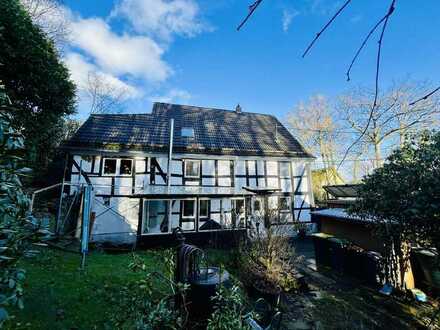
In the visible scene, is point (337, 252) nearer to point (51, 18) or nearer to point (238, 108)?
point (238, 108)

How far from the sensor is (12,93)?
336 inches

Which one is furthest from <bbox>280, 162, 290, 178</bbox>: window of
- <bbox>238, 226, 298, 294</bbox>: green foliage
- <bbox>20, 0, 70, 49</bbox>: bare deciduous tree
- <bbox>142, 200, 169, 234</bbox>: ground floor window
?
<bbox>20, 0, 70, 49</bbox>: bare deciduous tree

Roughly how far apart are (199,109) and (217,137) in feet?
13.4

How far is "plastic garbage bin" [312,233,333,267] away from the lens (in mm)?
8492

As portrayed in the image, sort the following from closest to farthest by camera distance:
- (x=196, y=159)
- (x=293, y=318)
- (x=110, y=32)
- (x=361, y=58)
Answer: (x=361, y=58)
(x=293, y=318)
(x=110, y=32)
(x=196, y=159)

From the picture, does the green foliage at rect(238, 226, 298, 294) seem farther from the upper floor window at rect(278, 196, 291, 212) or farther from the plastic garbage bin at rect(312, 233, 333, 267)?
the upper floor window at rect(278, 196, 291, 212)

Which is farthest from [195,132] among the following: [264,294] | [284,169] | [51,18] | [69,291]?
[51,18]

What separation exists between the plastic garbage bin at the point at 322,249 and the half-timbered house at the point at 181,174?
4.86 feet

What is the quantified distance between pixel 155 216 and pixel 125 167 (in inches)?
124

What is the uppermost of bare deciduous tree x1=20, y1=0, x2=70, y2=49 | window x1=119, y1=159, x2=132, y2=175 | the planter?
bare deciduous tree x1=20, y1=0, x2=70, y2=49

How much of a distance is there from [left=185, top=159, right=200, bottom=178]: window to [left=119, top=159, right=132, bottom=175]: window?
3.15m

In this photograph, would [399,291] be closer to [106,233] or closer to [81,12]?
[106,233]

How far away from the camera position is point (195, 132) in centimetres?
1475

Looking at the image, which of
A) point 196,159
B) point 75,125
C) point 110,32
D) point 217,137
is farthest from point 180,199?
point 75,125
